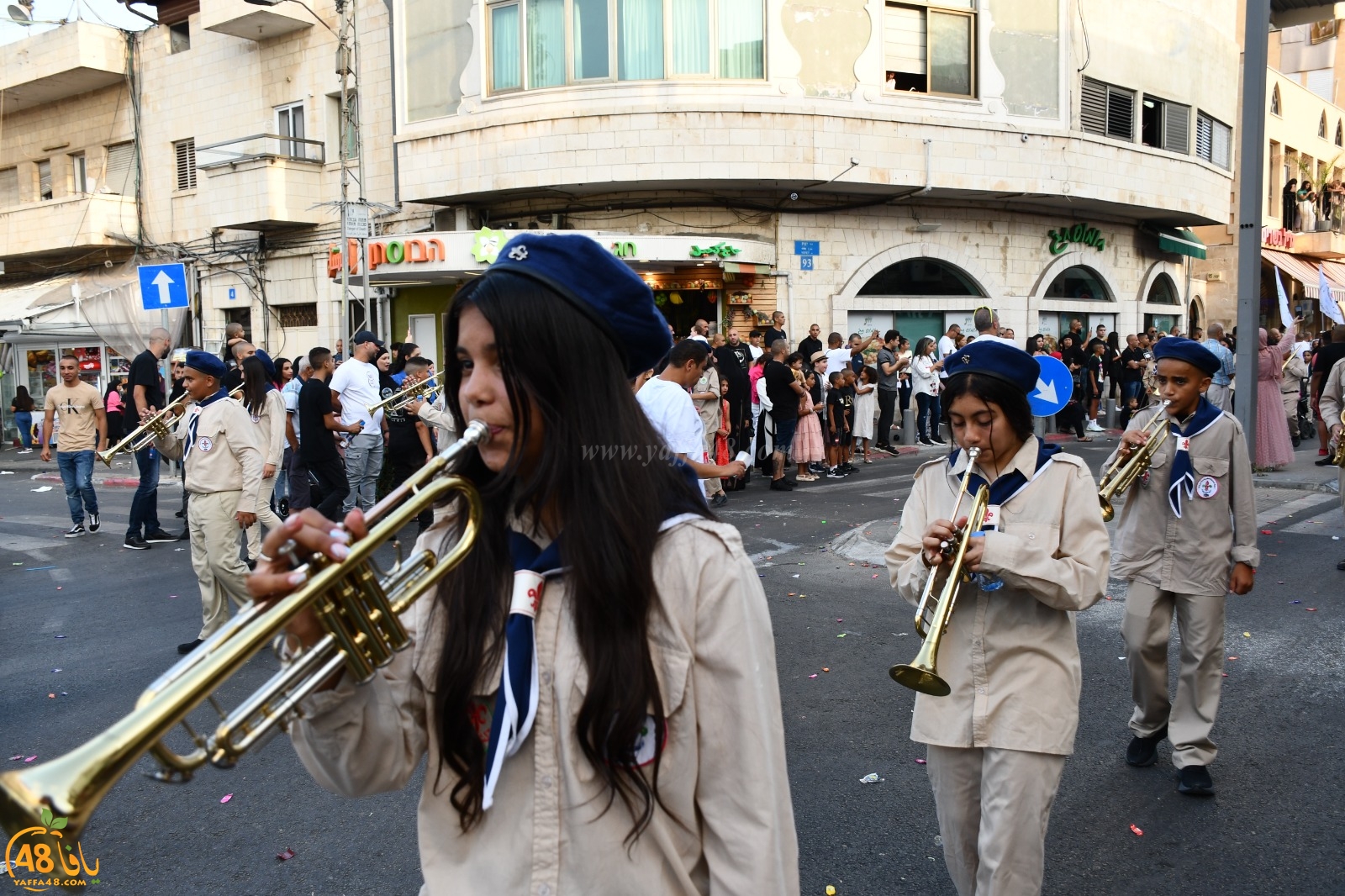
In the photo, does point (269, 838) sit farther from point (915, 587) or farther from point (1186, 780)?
point (1186, 780)

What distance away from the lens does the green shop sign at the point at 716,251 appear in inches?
742

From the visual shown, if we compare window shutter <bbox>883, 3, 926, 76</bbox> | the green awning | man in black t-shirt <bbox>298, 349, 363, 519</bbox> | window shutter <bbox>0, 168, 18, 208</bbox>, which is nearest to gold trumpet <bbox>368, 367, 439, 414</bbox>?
man in black t-shirt <bbox>298, 349, 363, 519</bbox>

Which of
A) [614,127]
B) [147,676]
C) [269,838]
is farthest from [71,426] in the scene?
[614,127]

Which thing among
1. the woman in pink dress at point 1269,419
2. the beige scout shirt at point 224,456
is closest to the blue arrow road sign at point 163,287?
the beige scout shirt at point 224,456

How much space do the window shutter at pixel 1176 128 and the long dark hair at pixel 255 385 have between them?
74.2ft

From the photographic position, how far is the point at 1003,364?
10.4ft

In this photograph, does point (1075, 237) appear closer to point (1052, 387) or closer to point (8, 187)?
point (1052, 387)

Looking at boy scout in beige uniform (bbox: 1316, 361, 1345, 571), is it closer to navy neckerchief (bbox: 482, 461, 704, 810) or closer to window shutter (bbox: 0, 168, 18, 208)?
navy neckerchief (bbox: 482, 461, 704, 810)

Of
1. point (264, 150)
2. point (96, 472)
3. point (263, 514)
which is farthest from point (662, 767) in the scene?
point (264, 150)

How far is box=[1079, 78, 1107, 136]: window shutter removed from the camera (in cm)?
2192

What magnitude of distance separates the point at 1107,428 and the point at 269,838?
65.0 feet

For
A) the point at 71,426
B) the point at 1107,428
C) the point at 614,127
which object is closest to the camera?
the point at 71,426

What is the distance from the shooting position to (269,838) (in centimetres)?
409

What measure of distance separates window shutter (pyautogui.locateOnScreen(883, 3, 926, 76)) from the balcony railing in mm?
11907
